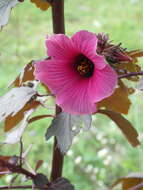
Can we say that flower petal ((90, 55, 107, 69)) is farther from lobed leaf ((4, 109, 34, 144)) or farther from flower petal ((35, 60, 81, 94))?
lobed leaf ((4, 109, 34, 144))

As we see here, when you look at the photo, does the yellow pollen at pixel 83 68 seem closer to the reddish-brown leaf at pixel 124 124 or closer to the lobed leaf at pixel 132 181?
the reddish-brown leaf at pixel 124 124

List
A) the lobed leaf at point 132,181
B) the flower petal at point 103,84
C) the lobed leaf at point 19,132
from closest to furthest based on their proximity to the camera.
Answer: the flower petal at point 103,84 → the lobed leaf at point 19,132 → the lobed leaf at point 132,181

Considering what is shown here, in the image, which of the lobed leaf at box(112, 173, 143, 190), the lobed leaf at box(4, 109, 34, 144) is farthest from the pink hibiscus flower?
the lobed leaf at box(112, 173, 143, 190)

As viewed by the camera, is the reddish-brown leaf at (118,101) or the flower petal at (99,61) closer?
the flower petal at (99,61)

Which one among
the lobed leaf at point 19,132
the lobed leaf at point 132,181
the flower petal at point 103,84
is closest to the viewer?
the flower petal at point 103,84

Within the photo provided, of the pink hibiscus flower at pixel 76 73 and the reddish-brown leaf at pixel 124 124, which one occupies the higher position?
the pink hibiscus flower at pixel 76 73

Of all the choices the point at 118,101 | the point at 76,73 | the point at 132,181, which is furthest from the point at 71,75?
the point at 132,181

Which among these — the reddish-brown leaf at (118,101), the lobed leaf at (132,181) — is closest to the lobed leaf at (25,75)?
the reddish-brown leaf at (118,101)

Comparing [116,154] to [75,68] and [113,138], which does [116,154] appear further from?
[75,68]

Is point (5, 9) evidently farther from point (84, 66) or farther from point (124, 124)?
point (124, 124)
